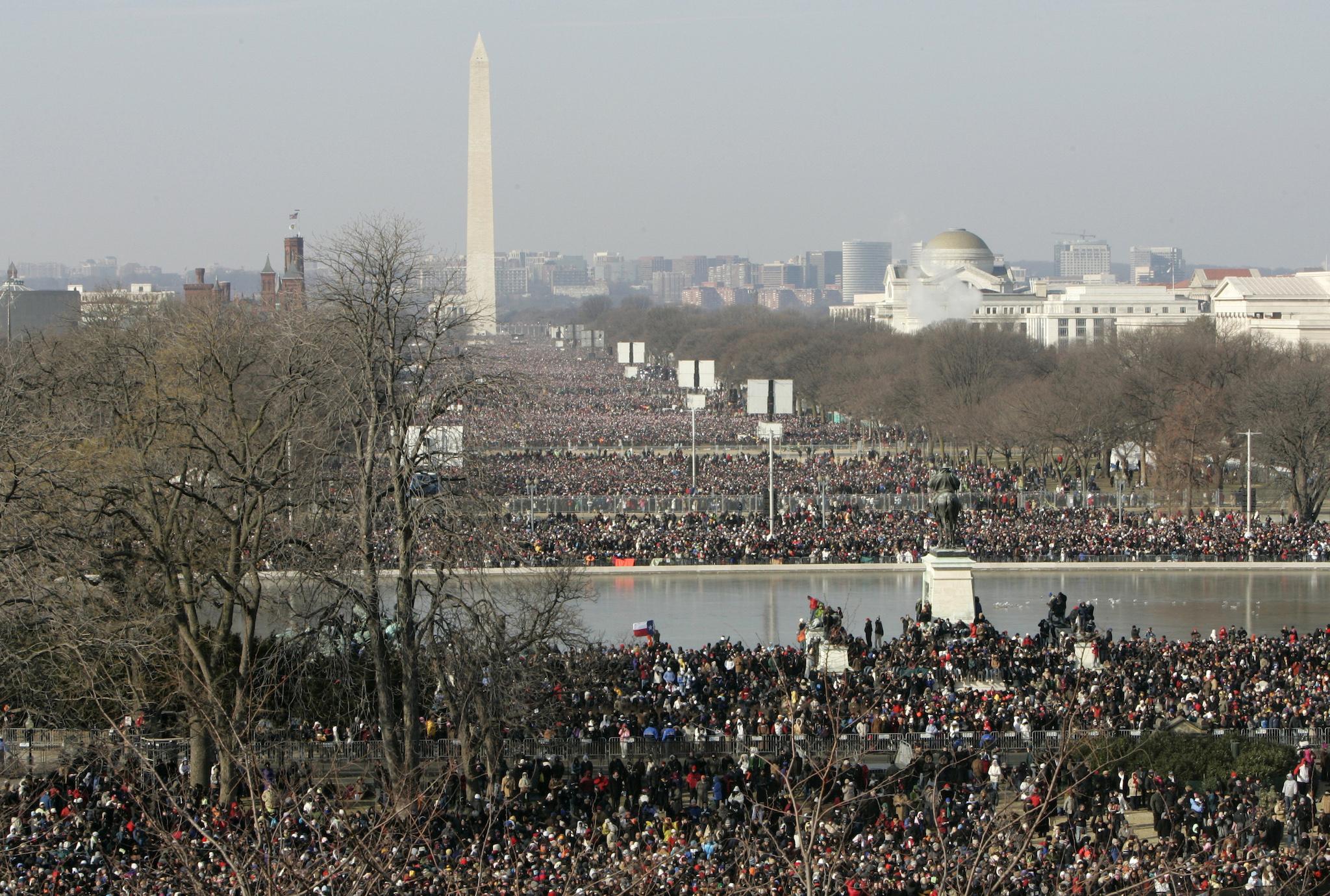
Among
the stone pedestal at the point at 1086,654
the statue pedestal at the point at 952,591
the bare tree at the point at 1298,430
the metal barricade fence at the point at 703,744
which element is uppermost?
the bare tree at the point at 1298,430

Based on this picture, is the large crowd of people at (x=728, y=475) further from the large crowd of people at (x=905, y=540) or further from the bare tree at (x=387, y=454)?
the bare tree at (x=387, y=454)

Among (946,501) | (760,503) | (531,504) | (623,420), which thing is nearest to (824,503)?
(760,503)

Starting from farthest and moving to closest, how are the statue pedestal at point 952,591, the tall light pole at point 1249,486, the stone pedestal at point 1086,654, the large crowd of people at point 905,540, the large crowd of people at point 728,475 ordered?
1. the large crowd of people at point 728,475
2. the tall light pole at point 1249,486
3. the large crowd of people at point 905,540
4. the statue pedestal at point 952,591
5. the stone pedestal at point 1086,654

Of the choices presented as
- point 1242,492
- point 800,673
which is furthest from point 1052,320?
point 800,673

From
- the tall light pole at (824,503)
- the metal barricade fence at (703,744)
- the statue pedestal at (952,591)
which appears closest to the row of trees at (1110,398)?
the tall light pole at (824,503)

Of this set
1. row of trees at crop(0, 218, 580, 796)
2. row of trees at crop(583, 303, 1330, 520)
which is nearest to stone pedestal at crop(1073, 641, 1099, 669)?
row of trees at crop(0, 218, 580, 796)

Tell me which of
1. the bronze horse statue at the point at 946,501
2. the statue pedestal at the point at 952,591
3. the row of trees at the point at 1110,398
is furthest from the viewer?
the row of trees at the point at 1110,398

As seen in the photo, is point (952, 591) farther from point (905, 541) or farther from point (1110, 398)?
point (1110, 398)

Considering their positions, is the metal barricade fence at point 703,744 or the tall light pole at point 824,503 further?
the tall light pole at point 824,503
